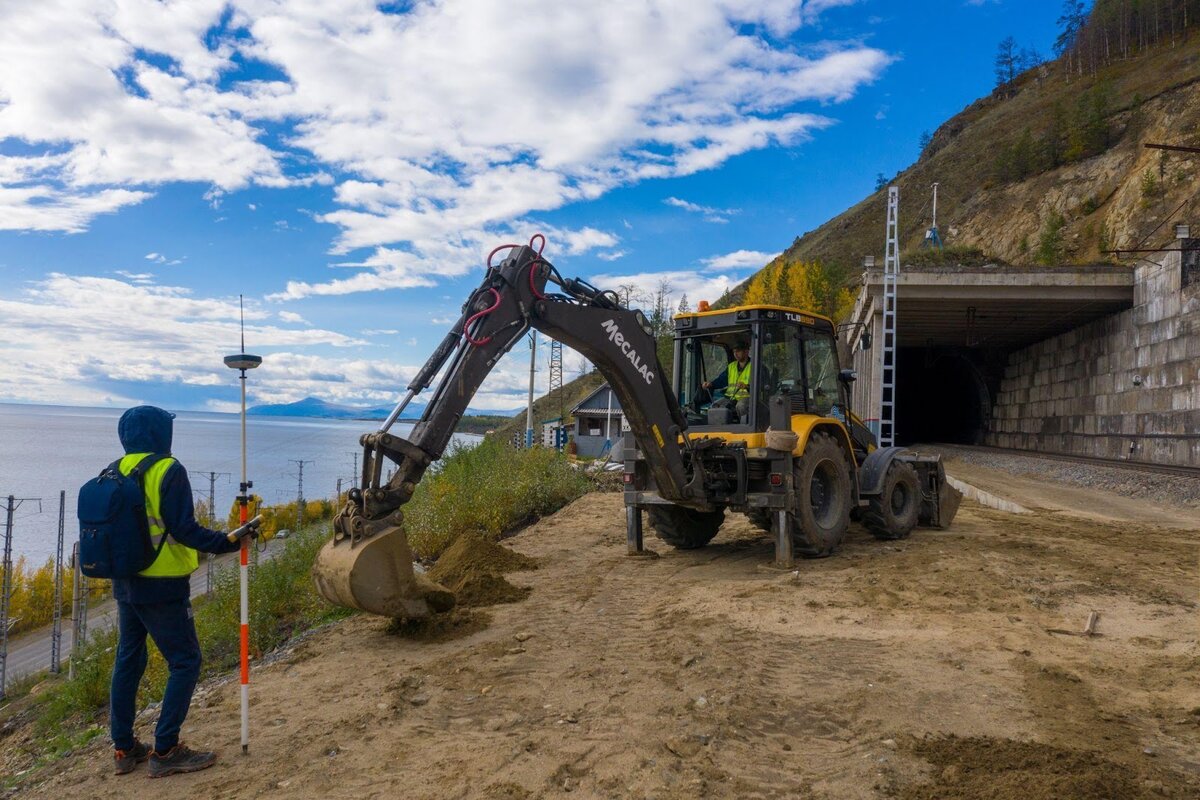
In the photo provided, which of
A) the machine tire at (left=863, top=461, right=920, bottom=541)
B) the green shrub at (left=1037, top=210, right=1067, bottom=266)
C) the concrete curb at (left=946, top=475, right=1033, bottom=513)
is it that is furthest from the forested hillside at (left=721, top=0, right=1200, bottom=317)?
the machine tire at (left=863, top=461, right=920, bottom=541)

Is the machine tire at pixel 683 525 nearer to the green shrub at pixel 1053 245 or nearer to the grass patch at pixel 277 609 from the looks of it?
the grass patch at pixel 277 609

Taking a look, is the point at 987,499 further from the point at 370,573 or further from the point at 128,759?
the point at 128,759

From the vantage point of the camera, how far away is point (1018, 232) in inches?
1630

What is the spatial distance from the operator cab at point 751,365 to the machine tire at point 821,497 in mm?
504

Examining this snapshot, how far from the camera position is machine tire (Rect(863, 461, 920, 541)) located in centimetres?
986

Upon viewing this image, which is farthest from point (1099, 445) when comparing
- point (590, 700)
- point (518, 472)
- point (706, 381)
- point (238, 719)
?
point (238, 719)

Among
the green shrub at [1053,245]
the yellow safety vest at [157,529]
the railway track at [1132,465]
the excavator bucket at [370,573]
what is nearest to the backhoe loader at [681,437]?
the excavator bucket at [370,573]

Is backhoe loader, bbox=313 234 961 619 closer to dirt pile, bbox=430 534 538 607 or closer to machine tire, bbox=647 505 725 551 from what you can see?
machine tire, bbox=647 505 725 551

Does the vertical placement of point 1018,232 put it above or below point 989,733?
→ above

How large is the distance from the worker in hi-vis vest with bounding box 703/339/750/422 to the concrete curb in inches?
270

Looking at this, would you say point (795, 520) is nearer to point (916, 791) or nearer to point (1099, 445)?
point (916, 791)

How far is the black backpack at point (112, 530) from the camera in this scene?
3914 mm

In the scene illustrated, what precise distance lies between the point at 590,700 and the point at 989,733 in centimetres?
223

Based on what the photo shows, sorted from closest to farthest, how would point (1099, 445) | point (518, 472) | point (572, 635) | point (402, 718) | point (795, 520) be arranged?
point (402, 718) → point (572, 635) → point (795, 520) → point (518, 472) → point (1099, 445)
